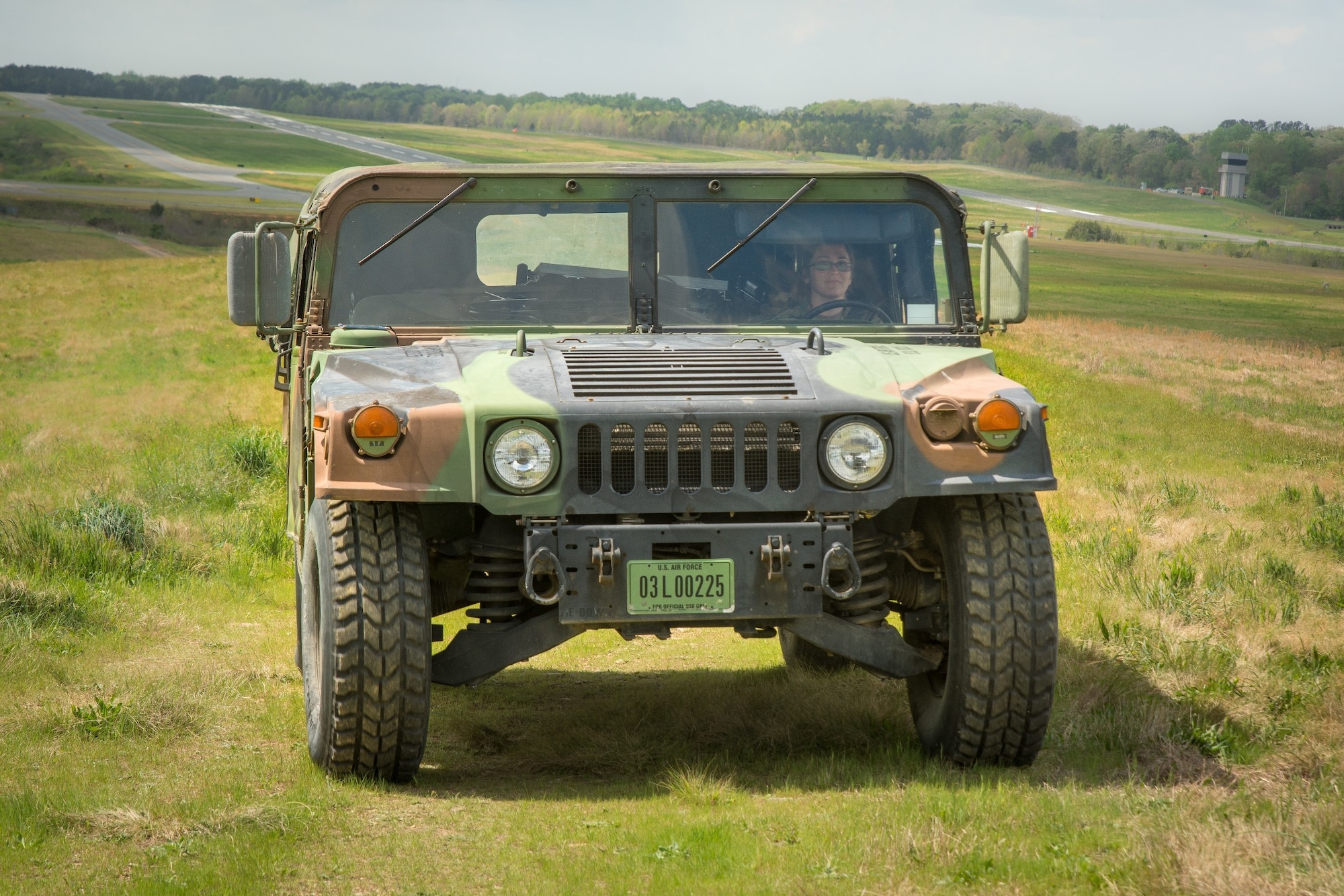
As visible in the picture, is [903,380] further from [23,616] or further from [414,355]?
[23,616]

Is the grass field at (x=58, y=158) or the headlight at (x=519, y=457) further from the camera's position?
the grass field at (x=58, y=158)

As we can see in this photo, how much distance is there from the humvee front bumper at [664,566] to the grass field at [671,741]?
61 centimetres

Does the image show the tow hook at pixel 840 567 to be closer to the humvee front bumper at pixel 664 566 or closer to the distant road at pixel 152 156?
the humvee front bumper at pixel 664 566

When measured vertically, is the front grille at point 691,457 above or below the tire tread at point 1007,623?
above

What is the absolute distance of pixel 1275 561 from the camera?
25.0 ft

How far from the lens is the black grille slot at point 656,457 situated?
14.1 ft

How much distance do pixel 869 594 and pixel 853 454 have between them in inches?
24.8

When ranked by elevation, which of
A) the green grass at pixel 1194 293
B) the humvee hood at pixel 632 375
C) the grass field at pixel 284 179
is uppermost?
the grass field at pixel 284 179

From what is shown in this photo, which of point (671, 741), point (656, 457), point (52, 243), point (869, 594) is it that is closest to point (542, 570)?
point (656, 457)

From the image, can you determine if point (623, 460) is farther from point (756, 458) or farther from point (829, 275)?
point (829, 275)

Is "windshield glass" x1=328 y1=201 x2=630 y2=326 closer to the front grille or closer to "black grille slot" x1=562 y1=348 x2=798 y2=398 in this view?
"black grille slot" x1=562 y1=348 x2=798 y2=398

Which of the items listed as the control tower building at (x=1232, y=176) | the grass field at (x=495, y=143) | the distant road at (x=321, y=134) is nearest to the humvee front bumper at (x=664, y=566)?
the grass field at (x=495, y=143)

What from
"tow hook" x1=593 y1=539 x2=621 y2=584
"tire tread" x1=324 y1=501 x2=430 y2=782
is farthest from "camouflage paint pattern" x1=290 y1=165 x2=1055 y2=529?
"tire tread" x1=324 y1=501 x2=430 y2=782

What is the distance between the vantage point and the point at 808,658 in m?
6.49
